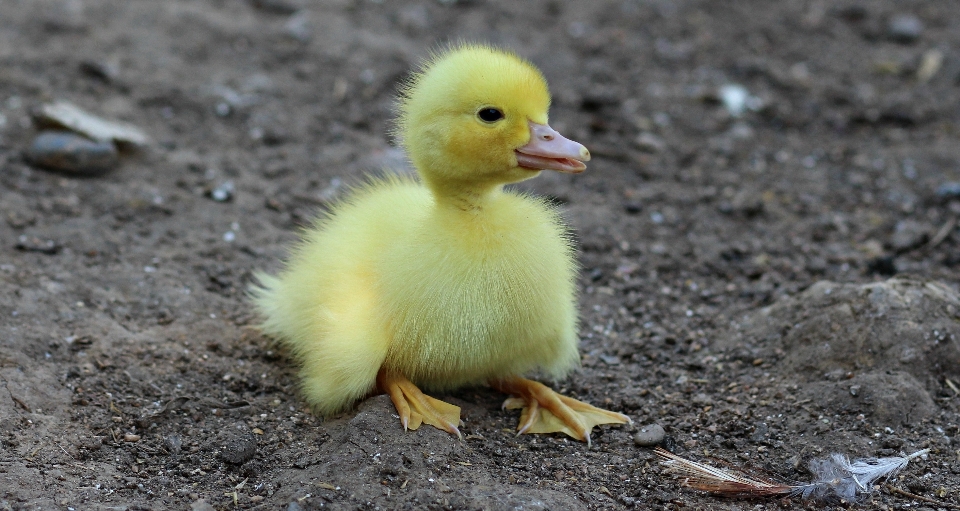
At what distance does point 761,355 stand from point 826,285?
16.6 inches

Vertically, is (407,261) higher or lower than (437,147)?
lower

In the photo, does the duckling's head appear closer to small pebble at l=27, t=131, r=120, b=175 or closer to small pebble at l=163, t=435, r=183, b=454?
small pebble at l=163, t=435, r=183, b=454

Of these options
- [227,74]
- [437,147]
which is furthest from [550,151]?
[227,74]

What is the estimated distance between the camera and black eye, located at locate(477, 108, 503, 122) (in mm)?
3258

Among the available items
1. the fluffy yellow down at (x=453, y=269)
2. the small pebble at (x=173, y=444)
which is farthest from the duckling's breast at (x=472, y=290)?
the small pebble at (x=173, y=444)

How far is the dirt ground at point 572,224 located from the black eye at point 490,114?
104 centimetres

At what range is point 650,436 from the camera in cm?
341

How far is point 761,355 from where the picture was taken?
3932mm

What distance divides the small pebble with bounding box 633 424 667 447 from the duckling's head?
0.96 meters

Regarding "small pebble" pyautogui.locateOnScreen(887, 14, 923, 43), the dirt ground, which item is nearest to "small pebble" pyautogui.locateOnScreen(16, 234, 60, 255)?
the dirt ground

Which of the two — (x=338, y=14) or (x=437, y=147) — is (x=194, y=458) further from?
(x=338, y=14)

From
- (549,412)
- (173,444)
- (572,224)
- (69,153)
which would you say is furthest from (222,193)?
(549,412)

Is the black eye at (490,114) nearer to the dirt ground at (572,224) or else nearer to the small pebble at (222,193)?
the dirt ground at (572,224)

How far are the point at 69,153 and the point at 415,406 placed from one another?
8.94ft
